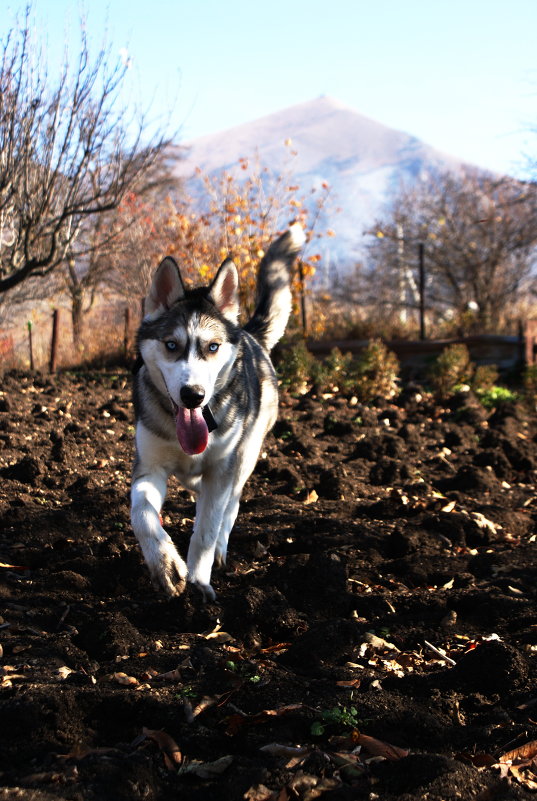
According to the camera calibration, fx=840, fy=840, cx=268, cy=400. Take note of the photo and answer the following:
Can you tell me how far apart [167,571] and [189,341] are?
47.0 inches

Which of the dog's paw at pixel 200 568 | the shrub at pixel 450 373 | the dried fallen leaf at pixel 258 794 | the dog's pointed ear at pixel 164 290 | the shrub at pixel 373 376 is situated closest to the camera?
the dried fallen leaf at pixel 258 794

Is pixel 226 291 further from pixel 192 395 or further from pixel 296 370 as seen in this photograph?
pixel 296 370

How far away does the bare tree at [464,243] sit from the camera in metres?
27.2

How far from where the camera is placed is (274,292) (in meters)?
6.49

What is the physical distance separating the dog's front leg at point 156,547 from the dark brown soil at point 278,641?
0.28m

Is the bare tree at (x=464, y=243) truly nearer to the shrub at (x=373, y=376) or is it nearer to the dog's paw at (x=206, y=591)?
the shrub at (x=373, y=376)

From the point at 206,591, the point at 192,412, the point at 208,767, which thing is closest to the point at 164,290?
the point at 192,412

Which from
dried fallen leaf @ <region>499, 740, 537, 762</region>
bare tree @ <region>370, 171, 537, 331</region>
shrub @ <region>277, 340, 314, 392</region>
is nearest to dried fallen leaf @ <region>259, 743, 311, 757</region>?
dried fallen leaf @ <region>499, 740, 537, 762</region>

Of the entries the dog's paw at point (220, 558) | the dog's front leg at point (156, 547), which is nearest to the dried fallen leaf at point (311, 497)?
the dog's paw at point (220, 558)

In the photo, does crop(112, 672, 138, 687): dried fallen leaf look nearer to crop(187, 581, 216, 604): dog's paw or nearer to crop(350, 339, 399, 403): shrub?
crop(187, 581, 216, 604): dog's paw

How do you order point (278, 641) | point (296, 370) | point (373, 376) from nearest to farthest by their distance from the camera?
point (278, 641)
point (296, 370)
point (373, 376)

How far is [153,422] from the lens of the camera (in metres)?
4.45

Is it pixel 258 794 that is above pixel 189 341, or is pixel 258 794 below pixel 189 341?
below

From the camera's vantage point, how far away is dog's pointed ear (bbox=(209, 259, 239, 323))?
4.72 meters
